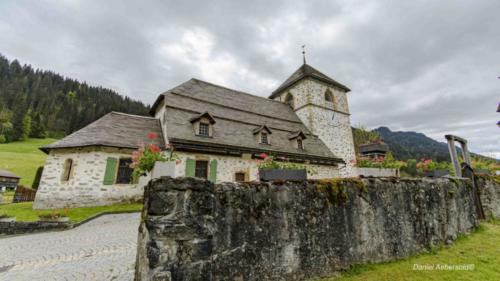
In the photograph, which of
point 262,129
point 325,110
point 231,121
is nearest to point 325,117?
point 325,110

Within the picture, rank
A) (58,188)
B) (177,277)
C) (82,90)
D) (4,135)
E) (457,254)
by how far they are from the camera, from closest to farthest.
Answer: (177,277) → (457,254) → (58,188) → (4,135) → (82,90)

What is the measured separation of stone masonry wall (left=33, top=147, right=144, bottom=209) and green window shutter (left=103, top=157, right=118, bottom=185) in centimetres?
21

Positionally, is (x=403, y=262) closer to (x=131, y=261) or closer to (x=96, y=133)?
(x=131, y=261)

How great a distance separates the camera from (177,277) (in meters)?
2.11

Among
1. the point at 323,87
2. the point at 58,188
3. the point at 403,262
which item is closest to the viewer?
the point at 403,262

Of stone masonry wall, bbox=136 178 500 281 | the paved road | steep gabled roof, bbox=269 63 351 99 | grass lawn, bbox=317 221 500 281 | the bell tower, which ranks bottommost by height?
the paved road

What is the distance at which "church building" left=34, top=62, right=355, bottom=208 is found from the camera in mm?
10922

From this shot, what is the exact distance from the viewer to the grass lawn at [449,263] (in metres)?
3.19

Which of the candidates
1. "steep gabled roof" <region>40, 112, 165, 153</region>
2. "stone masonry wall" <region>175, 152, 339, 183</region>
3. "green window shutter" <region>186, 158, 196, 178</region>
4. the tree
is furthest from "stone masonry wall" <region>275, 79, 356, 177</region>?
the tree

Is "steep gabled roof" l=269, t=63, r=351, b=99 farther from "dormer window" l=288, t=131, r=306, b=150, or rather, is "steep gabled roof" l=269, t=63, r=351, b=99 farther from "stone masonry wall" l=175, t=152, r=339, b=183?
"stone masonry wall" l=175, t=152, r=339, b=183

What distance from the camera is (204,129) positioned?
12.2 m

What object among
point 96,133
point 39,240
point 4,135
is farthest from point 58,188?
point 4,135

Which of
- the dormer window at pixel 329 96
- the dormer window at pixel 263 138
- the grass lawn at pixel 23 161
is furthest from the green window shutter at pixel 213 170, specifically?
the grass lawn at pixel 23 161

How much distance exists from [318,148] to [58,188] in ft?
55.0
